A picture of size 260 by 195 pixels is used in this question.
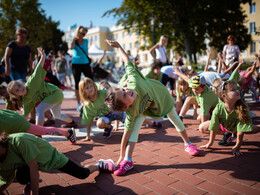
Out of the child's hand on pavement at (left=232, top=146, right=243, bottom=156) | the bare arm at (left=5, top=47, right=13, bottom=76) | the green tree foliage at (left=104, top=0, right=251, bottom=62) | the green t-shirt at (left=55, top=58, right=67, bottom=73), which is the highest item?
the green tree foliage at (left=104, top=0, right=251, bottom=62)

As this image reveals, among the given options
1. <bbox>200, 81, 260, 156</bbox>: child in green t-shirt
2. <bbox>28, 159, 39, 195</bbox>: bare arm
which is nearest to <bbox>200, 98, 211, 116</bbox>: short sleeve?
<bbox>200, 81, 260, 156</bbox>: child in green t-shirt

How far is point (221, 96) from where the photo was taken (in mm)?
3125

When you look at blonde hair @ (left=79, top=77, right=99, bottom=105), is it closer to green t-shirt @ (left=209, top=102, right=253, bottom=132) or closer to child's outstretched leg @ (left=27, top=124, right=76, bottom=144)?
child's outstretched leg @ (left=27, top=124, right=76, bottom=144)

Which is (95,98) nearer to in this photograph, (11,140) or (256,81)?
(11,140)

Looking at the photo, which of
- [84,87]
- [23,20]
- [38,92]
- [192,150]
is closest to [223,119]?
[192,150]

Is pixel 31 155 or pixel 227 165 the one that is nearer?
pixel 31 155

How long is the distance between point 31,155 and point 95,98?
86.0 inches

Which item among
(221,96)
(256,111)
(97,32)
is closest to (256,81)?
(256,111)

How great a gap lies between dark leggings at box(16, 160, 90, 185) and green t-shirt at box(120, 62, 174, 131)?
72 centimetres

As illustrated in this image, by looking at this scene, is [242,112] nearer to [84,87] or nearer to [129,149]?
[129,149]

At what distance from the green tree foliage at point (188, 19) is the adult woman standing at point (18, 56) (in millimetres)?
13441

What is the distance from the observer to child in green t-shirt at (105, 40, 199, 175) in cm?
259

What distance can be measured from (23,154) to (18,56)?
3920 mm

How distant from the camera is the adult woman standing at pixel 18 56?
5156 mm
